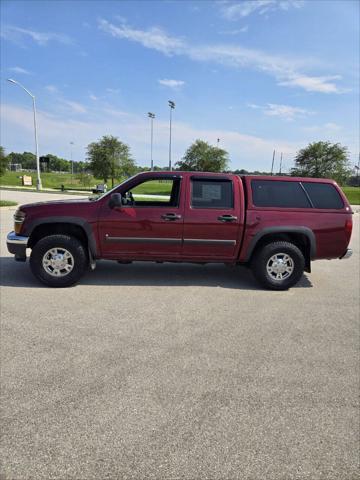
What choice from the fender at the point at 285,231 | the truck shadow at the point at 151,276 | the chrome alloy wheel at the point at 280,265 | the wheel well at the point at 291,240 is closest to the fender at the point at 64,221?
the truck shadow at the point at 151,276

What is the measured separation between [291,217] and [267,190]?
22.7 inches

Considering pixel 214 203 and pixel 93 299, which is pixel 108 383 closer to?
pixel 93 299

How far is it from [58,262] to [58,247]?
0.75ft

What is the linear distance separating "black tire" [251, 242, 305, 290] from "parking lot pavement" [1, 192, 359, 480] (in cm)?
43

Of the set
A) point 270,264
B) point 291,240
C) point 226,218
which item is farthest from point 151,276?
point 291,240

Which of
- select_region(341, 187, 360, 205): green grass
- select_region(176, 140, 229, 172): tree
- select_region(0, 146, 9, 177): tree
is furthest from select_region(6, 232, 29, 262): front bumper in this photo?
select_region(176, 140, 229, 172): tree

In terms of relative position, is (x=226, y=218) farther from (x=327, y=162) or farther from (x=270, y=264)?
(x=327, y=162)

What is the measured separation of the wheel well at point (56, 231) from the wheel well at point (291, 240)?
9.17 feet

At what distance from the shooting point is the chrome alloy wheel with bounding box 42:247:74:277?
4.77 metres

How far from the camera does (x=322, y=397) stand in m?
2.53

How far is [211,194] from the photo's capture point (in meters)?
4.94

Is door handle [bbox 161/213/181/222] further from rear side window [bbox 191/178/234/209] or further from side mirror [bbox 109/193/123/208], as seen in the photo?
side mirror [bbox 109/193/123/208]

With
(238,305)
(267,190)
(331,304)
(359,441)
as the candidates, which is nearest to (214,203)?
(267,190)

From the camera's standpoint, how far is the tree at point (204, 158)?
155 ft
